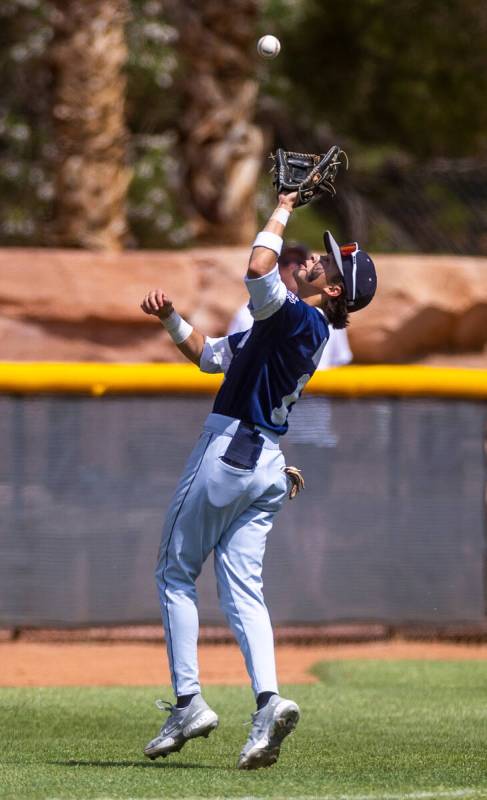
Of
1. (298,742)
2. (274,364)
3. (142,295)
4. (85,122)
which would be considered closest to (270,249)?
(274,364)

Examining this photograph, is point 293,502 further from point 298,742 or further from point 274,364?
point 274,364

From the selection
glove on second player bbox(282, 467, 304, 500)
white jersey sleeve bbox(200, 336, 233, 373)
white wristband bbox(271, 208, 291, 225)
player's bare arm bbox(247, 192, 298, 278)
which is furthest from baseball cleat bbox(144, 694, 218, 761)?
white wristband bbox(271, 208, 291, 225)

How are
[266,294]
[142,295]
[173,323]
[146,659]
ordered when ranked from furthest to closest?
[142,295]
[146,659]
[173,323]
[266,294]

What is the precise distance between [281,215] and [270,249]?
172mm

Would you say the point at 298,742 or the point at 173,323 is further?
the point at 298,742

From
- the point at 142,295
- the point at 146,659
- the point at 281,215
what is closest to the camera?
the point at 281,215

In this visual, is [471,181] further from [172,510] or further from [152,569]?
[172,510]

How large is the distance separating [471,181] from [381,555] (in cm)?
666

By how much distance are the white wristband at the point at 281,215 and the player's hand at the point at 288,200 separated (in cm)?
1

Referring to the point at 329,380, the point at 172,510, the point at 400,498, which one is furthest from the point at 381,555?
the point at 172,510

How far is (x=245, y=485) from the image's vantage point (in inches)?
206

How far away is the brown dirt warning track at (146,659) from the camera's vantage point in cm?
803

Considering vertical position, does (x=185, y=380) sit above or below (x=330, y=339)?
below

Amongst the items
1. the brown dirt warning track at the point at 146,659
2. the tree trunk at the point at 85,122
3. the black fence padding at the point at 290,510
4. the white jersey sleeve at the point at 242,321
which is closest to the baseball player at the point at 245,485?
the brown dirt warning track at the point at 146,659
